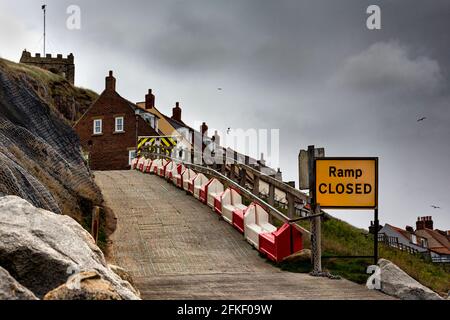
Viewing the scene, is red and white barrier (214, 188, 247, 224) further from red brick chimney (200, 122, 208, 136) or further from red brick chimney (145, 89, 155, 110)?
red brick chimney (200, 122, 208, 136)

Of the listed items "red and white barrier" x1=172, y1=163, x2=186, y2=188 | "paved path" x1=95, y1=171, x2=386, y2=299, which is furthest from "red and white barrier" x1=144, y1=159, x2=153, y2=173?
"paved path" x1=95, y1=171, x2=386, y2=299

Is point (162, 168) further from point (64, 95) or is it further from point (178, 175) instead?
point (64, 95)

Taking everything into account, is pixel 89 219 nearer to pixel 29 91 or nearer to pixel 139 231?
pixel 139 231

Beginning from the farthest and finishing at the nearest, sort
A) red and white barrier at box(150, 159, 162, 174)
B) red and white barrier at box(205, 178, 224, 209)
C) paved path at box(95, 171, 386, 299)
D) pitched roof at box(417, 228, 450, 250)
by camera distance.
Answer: pitched roof at box(417, 228, 450, 250) < red and white barrier at box(150, 159, 162, 174) < red and white barrier at box(205, 178, 224, 209) < paved path at box(95, 171, 386, 299)

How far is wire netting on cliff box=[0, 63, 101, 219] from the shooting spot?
11.0m

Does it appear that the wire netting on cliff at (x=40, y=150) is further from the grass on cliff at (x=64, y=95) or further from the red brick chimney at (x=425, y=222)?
the grass on cliff at (x=64, y=95)

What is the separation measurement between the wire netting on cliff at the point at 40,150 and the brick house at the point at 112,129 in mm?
36482

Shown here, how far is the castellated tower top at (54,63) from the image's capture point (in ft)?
354

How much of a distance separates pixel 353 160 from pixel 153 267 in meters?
4.45

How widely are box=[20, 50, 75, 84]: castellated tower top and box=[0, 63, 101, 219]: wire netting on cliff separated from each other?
95191 mm

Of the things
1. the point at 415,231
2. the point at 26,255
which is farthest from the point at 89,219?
the point at 415,231

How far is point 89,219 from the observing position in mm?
14695

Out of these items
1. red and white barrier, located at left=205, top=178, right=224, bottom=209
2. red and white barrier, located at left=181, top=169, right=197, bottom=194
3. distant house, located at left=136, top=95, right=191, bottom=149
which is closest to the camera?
red and white barrier, located at left=205, top=178, right=224, bottom=209

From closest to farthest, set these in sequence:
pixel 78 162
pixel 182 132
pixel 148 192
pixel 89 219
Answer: pixel 89 219 < pixel 78 162 < pixel 148 192 < pixel 182 132
